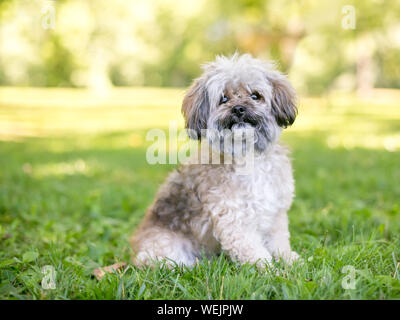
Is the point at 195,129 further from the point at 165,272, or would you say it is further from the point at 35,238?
the point at 35,238

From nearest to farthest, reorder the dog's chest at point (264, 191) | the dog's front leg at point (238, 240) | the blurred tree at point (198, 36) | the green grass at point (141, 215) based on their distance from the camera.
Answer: the green grass at point (141, 215) < the dog's front leg at point (238, 240) < the dog's chest at point (264, 191) < the blurred tree at point (198, 36)

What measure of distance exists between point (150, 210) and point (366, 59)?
31.3 m

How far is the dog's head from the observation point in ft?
10.3

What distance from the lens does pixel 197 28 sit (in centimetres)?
2628

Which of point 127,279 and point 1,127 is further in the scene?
point 1,127

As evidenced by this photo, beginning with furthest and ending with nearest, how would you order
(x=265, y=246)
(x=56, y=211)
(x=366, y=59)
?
(x=366, y=59) < (x=56, y=211) < (x=265, y=246)

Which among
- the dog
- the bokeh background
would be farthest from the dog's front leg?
the bokeh background

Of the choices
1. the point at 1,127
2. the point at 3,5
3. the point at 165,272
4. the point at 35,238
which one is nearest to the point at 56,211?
the point at 35,238

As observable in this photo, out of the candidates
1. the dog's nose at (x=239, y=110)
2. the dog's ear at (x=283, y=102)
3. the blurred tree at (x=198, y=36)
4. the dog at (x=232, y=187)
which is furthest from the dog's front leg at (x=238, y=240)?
the blurred tree at (x=198, y=36)

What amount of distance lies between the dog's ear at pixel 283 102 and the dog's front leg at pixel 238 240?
91 centimetres

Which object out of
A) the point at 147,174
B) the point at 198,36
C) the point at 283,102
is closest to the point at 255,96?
the point at 283,102

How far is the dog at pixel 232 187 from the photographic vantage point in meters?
3.14

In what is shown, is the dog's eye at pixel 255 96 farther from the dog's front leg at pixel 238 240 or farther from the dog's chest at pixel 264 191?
the dog's front leg at pixel 238 240

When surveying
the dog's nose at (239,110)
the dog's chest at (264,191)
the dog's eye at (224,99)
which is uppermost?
the dog's eye at (224,99)
